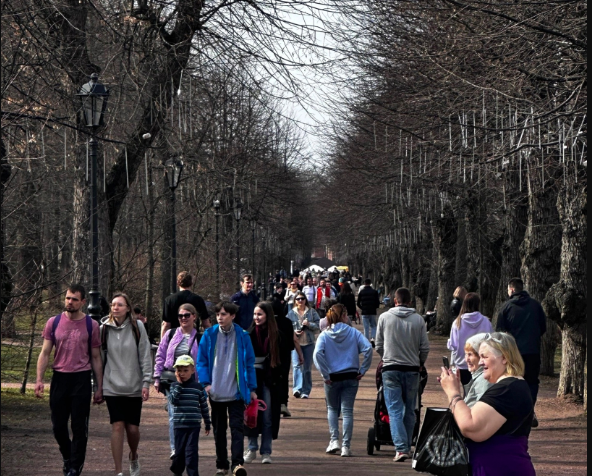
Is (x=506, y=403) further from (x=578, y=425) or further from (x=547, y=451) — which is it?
(x=578, y=425)

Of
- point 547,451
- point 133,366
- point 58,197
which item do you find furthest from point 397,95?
point 58,197

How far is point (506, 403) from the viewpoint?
18.7 ft

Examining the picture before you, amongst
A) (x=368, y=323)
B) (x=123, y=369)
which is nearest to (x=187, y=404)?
(x=123, y=369)

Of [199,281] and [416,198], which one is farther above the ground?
[416,198]

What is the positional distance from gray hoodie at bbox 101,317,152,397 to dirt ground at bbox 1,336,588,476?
3.99ft

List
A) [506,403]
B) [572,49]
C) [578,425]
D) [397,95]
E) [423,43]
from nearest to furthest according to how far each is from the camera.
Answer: [506,403] → [572,49] → [578,425] → [423,43] → [397,95]

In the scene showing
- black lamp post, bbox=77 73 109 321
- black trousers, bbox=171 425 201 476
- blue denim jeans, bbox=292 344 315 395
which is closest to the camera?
black trousers, bbox=171 425 201 476

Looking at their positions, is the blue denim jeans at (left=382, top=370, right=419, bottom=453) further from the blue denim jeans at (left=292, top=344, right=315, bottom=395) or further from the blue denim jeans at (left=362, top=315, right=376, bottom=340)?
the blue denim jeans at (left=362, top=315, right=376, bottom=340)

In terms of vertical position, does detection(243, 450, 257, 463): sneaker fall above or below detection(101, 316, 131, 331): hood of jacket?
below

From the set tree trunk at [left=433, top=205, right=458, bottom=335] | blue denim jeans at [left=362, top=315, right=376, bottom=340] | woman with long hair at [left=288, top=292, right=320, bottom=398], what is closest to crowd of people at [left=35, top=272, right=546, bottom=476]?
woman with long hair at [left=288, top=292, right=320, bottom=398]

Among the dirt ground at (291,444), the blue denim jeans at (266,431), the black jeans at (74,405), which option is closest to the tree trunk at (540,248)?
the dirt ground at (291,444)

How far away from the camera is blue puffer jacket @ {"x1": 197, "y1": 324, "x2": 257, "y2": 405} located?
411 inches

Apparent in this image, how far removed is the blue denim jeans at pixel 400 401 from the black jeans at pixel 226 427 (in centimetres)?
188

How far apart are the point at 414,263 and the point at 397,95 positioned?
31652mm
